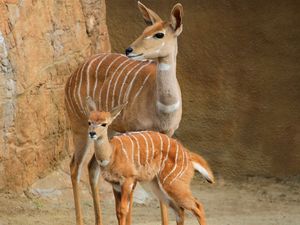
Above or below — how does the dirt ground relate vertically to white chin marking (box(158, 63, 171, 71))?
below

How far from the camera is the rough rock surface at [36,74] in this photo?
635 centimetres

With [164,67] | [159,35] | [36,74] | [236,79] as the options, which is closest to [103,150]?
[164,67]

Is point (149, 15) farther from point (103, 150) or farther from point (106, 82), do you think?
point (103, 150)

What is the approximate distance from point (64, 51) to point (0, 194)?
111cm

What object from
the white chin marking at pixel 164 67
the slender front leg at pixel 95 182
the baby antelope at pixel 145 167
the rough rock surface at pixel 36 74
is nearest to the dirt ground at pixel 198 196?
the rough rock surface at pixel 36 74

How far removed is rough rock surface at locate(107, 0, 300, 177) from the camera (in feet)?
24.2

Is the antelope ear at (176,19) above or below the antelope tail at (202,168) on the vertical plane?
above

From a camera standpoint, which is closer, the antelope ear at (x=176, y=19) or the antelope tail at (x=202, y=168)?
the antelope tail at (x=202, y=168)

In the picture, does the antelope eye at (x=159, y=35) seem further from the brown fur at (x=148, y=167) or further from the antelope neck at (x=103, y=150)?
the antelope neck at (x=103, y=150)

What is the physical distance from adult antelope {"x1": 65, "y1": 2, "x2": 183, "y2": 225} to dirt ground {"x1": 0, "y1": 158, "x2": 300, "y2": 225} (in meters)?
0.40

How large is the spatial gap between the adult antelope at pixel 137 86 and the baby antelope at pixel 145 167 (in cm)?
32

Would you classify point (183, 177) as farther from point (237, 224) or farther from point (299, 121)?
point (299, 121)

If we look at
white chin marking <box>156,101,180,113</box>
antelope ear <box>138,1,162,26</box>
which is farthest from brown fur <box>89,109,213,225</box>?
antelope ear <box>138,1,162,26</box>

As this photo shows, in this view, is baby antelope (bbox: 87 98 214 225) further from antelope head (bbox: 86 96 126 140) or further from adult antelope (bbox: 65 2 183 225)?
adult antelope (bbox: 65 2 183 225)
